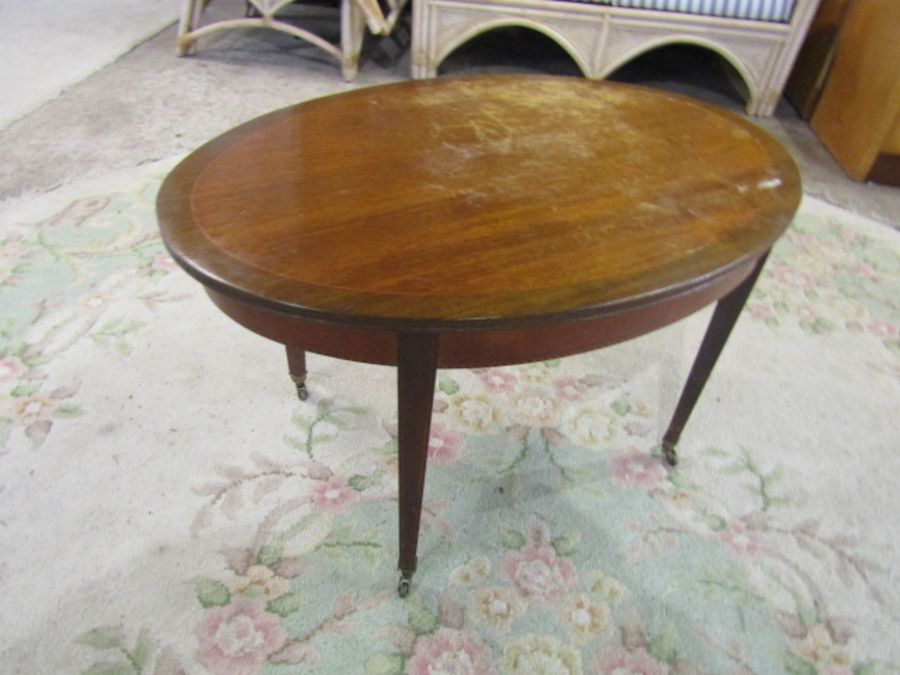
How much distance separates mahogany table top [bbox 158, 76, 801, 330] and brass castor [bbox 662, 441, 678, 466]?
41cm

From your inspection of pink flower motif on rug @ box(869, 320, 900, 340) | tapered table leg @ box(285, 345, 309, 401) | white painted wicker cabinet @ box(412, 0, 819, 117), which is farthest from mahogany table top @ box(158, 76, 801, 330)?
white painted wicker cabinet @ box(412, 0, 819, 117)

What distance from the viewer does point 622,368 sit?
118cm

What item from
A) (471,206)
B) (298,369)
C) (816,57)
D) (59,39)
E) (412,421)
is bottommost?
(59,39)

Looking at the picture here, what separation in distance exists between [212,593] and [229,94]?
6.13 ft

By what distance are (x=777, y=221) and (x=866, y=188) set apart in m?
1.41

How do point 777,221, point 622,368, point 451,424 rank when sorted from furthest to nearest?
point 622,368
point 451,424
point 777,221

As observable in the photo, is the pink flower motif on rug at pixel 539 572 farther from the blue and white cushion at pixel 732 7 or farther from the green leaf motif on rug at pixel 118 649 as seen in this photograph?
the blue and white cushion at pixel 732 7

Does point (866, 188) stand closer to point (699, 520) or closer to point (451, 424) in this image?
point (699, 520)

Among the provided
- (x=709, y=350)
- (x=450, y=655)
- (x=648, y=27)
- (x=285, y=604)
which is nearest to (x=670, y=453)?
(x=709, y=350)

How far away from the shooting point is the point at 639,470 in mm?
988

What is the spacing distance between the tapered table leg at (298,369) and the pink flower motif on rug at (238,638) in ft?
1.22

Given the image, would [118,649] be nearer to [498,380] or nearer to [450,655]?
[450,655]

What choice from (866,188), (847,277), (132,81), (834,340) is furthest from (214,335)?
(866,188)

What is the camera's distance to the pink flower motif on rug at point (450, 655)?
0.74 metres
